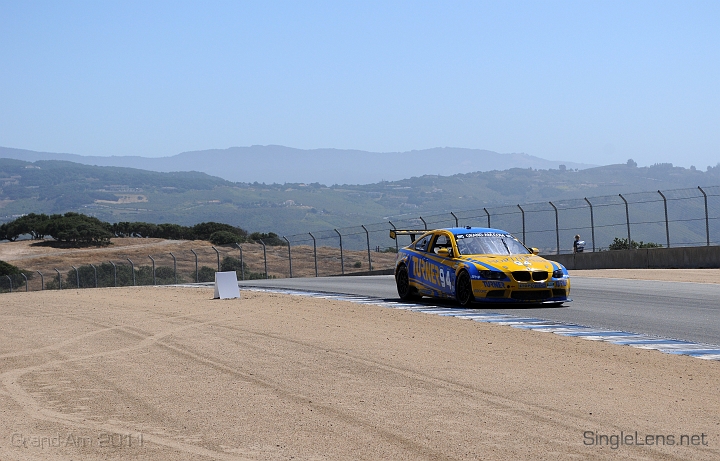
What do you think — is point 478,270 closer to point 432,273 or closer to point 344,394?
point 432,273

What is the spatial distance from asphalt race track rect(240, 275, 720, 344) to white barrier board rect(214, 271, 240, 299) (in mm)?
2969

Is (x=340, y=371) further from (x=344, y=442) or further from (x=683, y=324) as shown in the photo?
(x=683, y=324)

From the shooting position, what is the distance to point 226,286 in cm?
2138

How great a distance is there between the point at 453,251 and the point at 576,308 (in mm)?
2426

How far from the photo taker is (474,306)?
1708 centimetres

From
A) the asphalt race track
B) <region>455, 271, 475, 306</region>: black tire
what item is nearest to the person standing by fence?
the asphalt race track

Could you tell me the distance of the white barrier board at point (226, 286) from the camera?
21.2 metres

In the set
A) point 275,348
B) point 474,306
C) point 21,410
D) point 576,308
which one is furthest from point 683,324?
point 21,410

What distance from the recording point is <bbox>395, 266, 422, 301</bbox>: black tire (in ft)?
61.9

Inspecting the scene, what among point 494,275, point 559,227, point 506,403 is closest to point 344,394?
point 506,403

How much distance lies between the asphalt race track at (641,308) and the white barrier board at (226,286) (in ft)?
9.74

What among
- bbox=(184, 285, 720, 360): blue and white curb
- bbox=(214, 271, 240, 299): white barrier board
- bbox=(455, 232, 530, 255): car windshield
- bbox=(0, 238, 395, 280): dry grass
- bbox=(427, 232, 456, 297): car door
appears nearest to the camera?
bbox=(184, 285, 720, 360): blue and white curb

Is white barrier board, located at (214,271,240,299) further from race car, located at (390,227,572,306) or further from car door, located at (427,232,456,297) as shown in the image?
car door, located at (427,232,456,297)

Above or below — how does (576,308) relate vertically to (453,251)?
below
